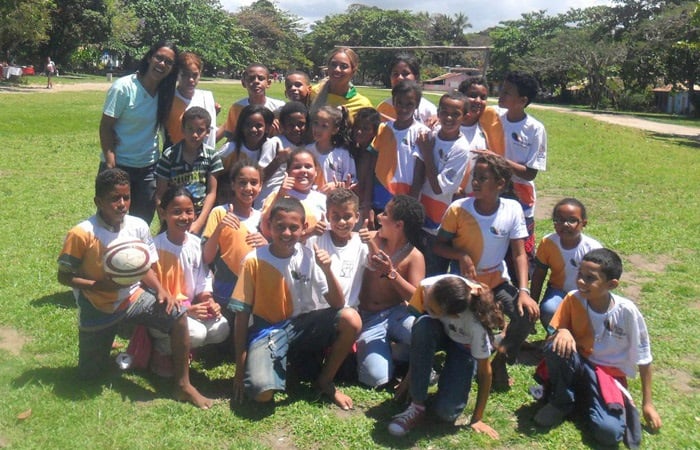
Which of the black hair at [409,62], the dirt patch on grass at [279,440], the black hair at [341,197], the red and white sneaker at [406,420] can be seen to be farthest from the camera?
the black hair at [409,62]

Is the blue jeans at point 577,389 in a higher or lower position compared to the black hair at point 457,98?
lower

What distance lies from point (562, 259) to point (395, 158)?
55.1 inches

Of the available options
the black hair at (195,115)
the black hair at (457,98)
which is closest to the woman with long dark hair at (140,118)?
the black hair at (195,115)

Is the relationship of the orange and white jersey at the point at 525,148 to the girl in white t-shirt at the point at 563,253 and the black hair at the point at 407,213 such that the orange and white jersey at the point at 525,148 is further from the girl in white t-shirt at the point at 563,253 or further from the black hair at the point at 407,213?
the black hair at the point at 407,213

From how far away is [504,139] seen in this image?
16.8ft

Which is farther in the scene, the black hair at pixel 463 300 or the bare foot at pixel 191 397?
the bare foot at pixel 191 397

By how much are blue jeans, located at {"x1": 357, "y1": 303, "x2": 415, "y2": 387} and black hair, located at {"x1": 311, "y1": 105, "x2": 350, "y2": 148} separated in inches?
52.1

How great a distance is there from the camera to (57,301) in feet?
17.8

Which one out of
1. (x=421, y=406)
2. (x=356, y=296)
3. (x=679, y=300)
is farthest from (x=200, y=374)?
(x=679, y=300)

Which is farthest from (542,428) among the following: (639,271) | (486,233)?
(639,271)

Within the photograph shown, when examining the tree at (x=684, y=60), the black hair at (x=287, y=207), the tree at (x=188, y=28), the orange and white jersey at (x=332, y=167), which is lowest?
the black hair at (x=287, y=207)

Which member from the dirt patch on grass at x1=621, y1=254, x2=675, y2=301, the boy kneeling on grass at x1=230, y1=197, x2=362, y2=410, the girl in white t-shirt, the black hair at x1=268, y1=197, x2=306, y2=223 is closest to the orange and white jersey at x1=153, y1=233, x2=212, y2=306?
the boy kneeling on grass at x1=230, y1=197, x2=362, y2=410

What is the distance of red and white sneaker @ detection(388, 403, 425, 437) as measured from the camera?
11.9 ft

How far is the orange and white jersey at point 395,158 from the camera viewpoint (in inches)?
192
